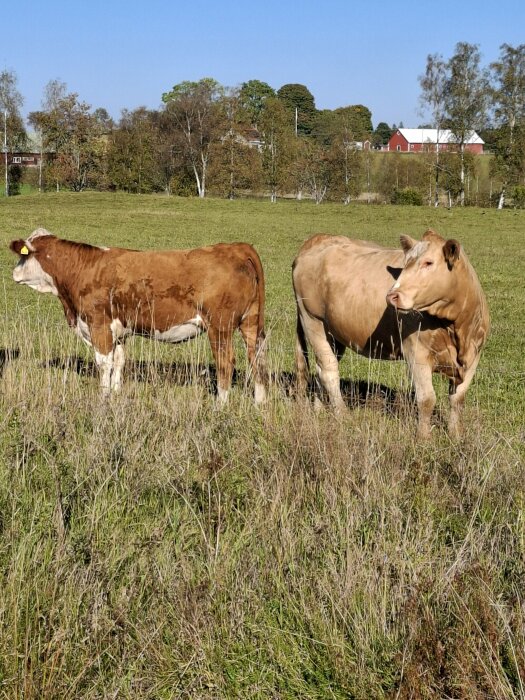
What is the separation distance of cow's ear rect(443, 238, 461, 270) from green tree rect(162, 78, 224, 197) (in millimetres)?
69940

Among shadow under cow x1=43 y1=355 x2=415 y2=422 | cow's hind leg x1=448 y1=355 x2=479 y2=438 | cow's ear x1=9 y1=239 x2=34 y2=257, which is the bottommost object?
shadow under cow x1=43 y1=355 x2=415 y2=422

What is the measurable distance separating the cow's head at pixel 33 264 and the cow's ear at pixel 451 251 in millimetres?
4562

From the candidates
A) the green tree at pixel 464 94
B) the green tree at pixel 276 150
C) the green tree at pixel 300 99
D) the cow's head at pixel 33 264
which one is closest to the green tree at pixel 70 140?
the green tree at pixel 276 150

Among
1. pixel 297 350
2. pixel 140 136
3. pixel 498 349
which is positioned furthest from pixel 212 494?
pixel 140 136

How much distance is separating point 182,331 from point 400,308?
2.88m

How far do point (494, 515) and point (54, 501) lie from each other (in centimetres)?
245

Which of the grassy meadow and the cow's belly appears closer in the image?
the grassy meadow

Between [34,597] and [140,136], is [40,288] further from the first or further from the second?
[140,136]

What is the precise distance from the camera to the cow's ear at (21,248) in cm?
936

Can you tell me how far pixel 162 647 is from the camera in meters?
3.71

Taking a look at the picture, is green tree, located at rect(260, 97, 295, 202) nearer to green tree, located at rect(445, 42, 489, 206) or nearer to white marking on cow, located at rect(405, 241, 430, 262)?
green tree, located at rect(445, 42, 489, 206)

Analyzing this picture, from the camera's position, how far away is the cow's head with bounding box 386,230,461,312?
21.9 ft

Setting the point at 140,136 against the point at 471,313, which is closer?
the point at 471,313

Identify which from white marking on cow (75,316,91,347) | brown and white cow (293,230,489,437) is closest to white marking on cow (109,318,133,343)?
white marking on cow (75,316,91,347)
